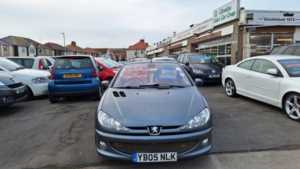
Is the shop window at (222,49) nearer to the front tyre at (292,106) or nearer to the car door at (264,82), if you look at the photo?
the car door at (264,82)

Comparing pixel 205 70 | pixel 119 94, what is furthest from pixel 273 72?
pixel 205 70

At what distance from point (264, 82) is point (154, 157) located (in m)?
4.45

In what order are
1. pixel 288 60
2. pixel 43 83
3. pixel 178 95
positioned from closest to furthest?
pixel 178 95, pixel 288 60, pixel 43 83

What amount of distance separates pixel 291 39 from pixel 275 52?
5.73m

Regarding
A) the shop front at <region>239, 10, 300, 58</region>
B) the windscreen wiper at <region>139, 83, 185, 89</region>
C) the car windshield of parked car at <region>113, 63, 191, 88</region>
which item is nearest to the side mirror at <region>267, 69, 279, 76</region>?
the car windshield of parked car at <region>113, 63, 191, 88</region>

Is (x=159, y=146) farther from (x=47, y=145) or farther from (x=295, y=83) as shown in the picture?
(x=295, y=83)

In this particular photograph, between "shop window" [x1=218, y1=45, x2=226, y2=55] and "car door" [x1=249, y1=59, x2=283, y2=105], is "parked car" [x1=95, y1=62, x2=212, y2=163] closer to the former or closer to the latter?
"car door" [x1=249, y1=59, x2=283, y2=105]

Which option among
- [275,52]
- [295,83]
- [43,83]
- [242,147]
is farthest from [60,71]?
[275,52]

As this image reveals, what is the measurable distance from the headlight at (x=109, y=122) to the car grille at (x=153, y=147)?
0.20m

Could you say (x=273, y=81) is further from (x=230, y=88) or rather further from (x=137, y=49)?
(x=137, y=49)

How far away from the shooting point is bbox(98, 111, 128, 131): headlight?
115 inches

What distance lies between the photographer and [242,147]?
12.5 feet

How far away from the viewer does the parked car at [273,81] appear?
17.3ft

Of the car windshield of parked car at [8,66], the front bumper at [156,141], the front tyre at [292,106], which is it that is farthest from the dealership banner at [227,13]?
the front bumper at [156,141]
